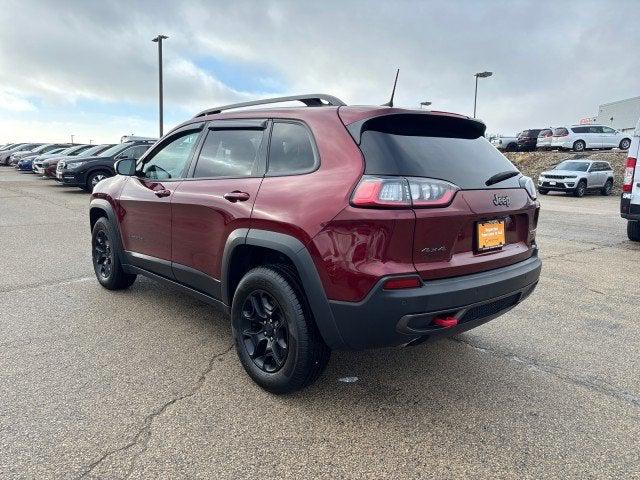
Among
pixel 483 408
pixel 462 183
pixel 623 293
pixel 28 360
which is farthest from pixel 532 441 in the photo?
pixel 623 293

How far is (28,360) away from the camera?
10.8ft

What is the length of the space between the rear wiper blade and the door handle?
1433mm

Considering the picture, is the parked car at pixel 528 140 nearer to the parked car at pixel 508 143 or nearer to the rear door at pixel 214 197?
the parked car at pixel 508 143

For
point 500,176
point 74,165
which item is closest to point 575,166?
point 74,165

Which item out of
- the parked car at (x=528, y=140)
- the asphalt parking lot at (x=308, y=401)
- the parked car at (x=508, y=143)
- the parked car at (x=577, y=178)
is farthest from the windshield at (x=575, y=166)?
the asphalt parking lot at (x=308, y=401)

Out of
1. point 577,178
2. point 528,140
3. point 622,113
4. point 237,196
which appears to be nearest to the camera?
point 237,196

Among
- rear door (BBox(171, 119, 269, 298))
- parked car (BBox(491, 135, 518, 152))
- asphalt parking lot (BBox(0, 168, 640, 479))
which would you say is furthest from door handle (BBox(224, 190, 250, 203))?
parked car (BBox(491, 135, 518, 152))

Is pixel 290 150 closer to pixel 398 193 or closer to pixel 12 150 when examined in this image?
pixel 398 193

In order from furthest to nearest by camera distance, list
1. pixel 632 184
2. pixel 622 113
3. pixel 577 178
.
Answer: pixel 622 113 → pixel 577 178 → pixel 632 184

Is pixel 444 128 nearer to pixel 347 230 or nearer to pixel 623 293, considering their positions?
pixel 347 230

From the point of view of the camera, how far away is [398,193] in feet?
7.83

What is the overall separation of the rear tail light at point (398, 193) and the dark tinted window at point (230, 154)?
0.91m

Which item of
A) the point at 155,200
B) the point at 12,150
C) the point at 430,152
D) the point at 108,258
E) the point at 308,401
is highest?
the point at 12,150

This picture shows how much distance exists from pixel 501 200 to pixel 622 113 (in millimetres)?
47085
